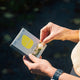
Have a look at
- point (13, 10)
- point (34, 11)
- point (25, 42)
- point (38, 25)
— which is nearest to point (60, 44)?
point (38, 25)

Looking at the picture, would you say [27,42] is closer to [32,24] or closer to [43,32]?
[43,32]

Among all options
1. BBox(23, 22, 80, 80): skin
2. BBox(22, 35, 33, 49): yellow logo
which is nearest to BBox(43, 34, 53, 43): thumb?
BBox(23, 22, 80, 80): skin

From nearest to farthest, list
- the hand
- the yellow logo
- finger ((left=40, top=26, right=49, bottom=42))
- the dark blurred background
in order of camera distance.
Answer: the hand
the yellow logo
finger ((left=40, top=26, right=49, bottom=42))
the dark blurred background

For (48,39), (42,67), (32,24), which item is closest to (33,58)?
(42,67)

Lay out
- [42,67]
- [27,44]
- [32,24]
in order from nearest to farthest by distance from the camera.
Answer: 1. [42,67]
2. [27,44]
3. [32,24]

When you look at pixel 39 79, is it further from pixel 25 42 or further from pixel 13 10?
pixel 13 10

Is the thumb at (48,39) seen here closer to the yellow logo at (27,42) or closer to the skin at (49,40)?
the skin at (49,40)

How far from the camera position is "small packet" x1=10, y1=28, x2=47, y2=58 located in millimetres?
1685

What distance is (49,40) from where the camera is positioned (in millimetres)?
1822

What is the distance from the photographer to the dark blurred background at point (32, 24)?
2654 mm

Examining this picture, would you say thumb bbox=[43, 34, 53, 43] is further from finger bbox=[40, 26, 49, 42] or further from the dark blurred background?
the dark blurred background

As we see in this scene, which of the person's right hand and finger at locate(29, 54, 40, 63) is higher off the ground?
the person's right hand

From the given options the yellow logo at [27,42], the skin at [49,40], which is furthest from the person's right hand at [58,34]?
the yellow logo at [27,42]

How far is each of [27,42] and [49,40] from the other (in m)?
0.20
